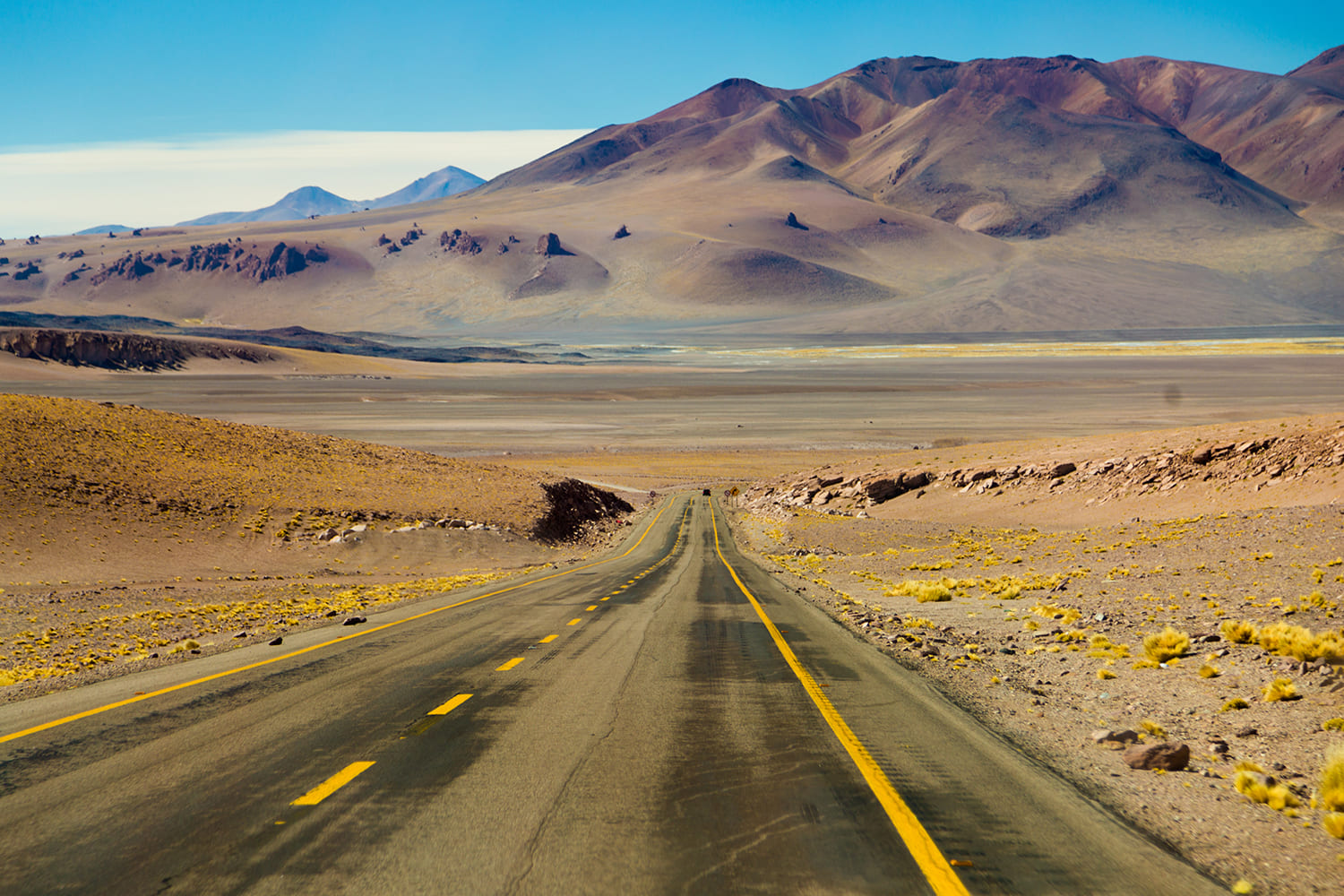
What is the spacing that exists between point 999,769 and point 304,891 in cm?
521

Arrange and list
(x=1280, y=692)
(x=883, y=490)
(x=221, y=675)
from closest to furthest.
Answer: (x=1280, y=692) < (x=221, y=675) < (x=883, y=490)

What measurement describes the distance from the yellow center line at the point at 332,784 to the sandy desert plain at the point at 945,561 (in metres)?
4.78

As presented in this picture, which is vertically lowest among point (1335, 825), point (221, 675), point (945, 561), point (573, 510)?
point (573, 510)

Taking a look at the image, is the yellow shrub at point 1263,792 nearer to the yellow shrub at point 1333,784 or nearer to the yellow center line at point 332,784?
the yellow shrub at point 1333,784

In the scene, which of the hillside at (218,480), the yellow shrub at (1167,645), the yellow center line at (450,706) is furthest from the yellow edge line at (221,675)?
the hillside at (218,480)

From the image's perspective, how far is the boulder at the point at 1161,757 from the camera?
23.8 ft

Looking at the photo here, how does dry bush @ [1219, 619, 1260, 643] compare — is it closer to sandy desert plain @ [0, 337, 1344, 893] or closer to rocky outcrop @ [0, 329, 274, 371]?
sandy desert plain @ [0, 337, 1344, 893]

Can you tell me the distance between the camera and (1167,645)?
36.2 feet

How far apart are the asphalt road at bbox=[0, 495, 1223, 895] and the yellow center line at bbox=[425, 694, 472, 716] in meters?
0.05

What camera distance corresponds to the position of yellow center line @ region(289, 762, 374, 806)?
237 inches

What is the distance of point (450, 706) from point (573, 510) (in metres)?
35.3

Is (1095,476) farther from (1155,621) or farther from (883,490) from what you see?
(1155,621)

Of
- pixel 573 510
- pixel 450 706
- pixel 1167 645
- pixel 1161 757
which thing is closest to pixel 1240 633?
pixel 1167 645

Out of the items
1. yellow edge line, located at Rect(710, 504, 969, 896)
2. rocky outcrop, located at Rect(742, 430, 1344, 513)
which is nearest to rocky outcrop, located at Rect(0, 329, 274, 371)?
rocky outcrop, located at Rect(742, 430, 1344, 513)
